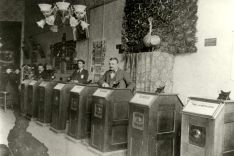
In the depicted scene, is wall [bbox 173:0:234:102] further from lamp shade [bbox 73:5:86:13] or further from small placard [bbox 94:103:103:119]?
lamp shade [bbox 73:5:86:13]

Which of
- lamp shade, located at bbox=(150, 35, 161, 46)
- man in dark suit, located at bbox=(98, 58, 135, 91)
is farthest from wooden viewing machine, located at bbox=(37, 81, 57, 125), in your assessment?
lamp shade, located at bbox=(150, 35, 161, 46)

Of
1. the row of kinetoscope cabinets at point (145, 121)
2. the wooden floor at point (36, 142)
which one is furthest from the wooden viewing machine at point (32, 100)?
the row of kinetoscope cabinets at point (145, 121)

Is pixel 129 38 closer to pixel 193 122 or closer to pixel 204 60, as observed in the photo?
pixel 204 60

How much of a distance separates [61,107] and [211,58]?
3.07 meters

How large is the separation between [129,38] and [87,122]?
2.35m

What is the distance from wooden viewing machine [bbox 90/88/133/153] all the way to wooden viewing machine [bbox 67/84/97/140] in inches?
17.7

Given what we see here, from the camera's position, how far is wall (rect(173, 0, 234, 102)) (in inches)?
167

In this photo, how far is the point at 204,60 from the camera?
15.1 feet

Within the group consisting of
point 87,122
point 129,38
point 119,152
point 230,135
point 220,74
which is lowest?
point 119,152

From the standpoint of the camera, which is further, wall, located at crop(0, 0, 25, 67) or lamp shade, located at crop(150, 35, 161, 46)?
wall, located at crop(0, 0, 25, 67)

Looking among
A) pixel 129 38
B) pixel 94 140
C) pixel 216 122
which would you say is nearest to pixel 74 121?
pixel 94 140

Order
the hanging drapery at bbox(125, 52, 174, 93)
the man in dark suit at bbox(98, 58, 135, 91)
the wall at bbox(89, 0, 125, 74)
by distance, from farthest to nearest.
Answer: the wall at bbox(89, 0, 125, 74) → the man in dark suit at bbox(98, 58, 135, 91) → the hanging drapery at bbox(125, 52, 174, 93)

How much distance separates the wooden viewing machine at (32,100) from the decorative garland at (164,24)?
251 centimetres

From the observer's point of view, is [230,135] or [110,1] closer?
[230,135]
